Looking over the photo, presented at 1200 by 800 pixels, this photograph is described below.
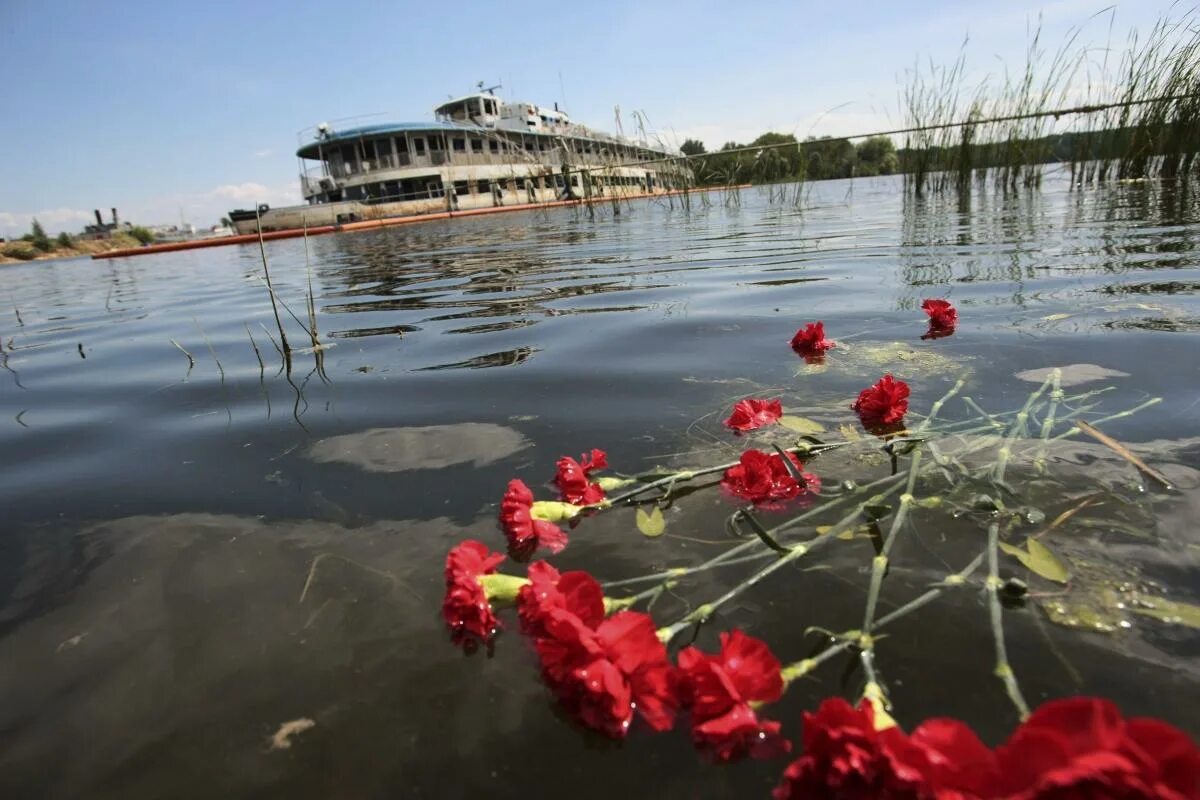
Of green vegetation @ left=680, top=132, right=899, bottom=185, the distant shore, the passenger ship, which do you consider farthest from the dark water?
the distant shore

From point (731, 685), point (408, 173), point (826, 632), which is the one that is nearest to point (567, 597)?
point (731, 685)

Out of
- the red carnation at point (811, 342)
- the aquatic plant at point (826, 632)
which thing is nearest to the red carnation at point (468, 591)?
the aquatic plant at point (826, 632)

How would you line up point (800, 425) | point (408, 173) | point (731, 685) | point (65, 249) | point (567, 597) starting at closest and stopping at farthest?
1. point (731, 685)
2. point (567, 597)
3. point (800, 425)
4. point (408, 173)
5. point (65, 249)

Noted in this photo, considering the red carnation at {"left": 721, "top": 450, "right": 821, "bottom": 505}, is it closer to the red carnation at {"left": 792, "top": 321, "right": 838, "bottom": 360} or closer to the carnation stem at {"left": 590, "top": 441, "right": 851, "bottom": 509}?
the carnation stem at {"left": 590, "top": 441, "right": 851, "bottom": 509}

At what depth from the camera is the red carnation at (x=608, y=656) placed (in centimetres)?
74

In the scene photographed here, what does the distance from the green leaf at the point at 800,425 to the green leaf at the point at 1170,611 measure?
0.81 m

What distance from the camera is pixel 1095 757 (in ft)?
1.41

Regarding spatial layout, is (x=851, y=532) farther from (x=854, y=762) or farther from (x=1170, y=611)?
(x=854, y=762)

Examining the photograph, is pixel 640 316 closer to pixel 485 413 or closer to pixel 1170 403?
pixel 485 413

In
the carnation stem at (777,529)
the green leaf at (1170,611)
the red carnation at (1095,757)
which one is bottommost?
the green leaf at (1170,611)

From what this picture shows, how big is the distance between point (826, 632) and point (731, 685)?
0.74 ft

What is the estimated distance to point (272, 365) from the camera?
3291 mm

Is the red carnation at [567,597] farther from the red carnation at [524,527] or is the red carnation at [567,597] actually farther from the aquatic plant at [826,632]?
the red carnation at [524,527]

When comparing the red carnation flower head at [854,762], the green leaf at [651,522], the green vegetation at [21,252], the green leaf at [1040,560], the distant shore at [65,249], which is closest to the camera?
the red carnation flower head at [854,762]
